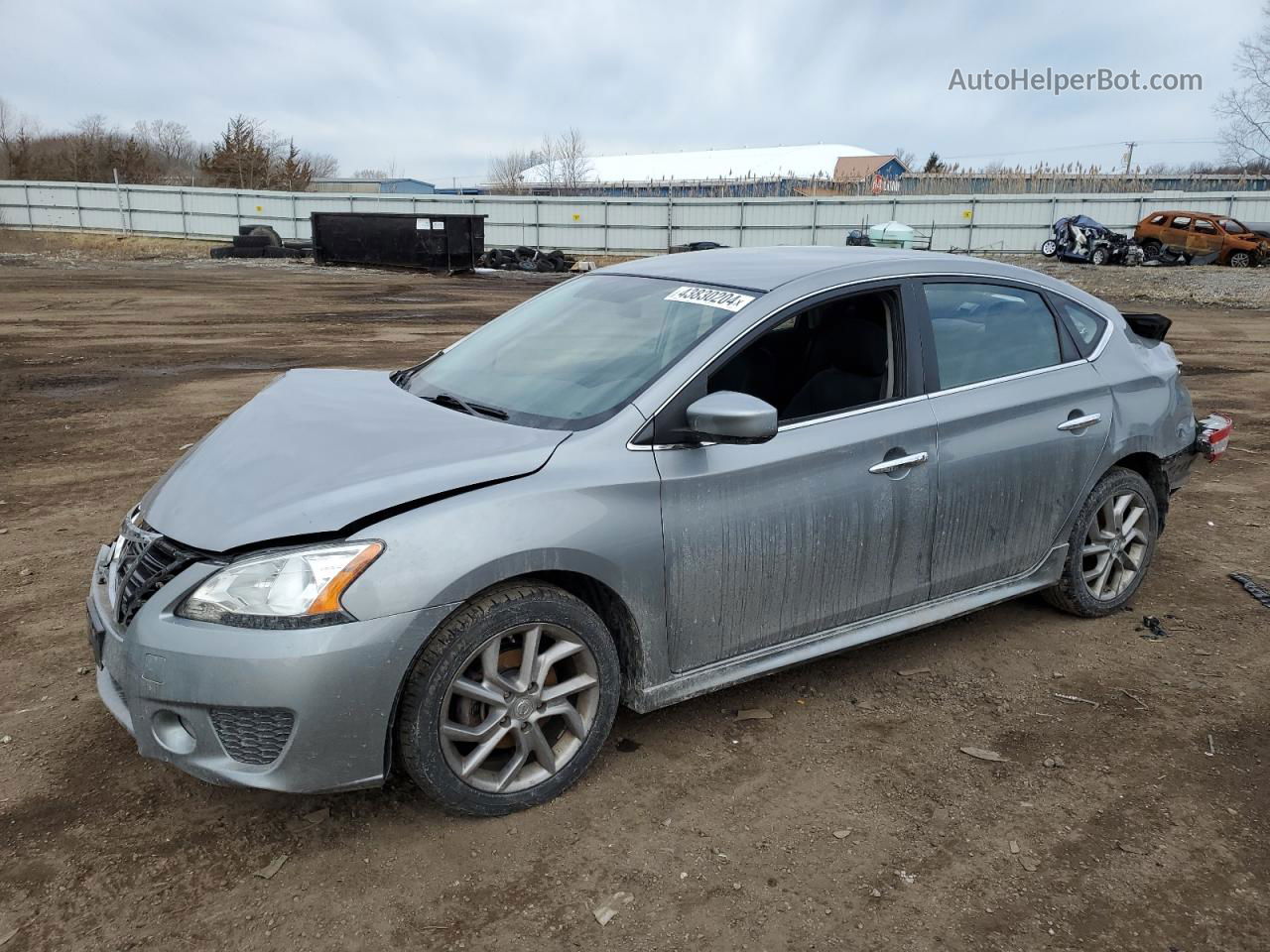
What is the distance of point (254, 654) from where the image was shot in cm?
258

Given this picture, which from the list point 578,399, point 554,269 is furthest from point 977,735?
point 554,269

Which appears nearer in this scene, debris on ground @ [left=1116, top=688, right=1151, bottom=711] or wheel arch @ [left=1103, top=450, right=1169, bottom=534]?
debris on ground @ [left=1116, top=688, right=1151, bottom=711]

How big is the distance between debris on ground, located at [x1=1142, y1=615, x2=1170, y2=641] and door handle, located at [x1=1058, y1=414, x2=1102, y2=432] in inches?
41.3

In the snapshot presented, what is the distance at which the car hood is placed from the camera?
2744mm

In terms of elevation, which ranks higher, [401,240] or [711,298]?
[401,240]

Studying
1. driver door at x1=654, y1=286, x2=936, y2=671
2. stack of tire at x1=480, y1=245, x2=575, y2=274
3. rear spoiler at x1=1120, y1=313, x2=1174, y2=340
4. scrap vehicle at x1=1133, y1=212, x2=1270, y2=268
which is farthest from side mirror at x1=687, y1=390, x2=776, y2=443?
scrap vehicle at x1=1133, y1=212, x2=1270, y2=268

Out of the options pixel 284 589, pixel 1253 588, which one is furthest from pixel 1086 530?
pixel 284 589

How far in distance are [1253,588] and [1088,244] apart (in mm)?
29741

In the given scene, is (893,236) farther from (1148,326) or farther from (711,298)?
(711,298)

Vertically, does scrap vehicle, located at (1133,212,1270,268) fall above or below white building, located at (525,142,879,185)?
below

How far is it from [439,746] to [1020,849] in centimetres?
173

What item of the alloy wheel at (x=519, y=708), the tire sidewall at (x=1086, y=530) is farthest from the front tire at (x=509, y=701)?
the tire sidewall at (x=1086, y=530)

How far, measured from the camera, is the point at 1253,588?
16.6 feet

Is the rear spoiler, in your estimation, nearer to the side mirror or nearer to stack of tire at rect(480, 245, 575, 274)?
the side mirror
